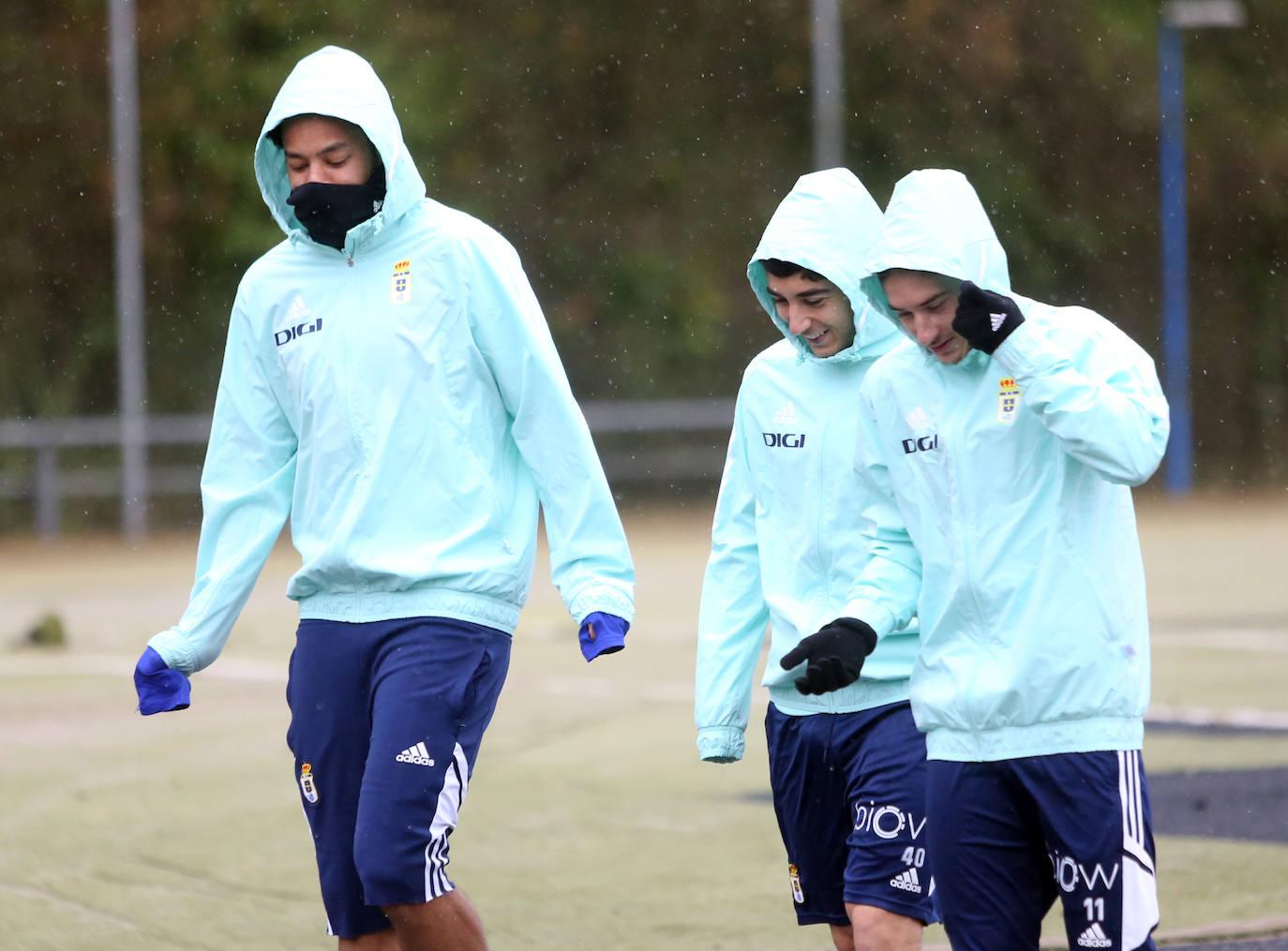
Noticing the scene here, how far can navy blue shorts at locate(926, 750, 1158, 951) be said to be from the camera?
4266 mm

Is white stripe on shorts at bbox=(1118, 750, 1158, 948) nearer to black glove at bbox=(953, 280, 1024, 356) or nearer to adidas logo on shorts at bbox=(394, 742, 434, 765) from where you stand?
black glove at bbox=(953, 280, 1024, 356)

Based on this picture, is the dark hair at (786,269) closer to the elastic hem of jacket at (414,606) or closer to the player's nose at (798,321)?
the player's nose at (798,321)

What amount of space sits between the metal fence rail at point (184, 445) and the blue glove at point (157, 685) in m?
20.8

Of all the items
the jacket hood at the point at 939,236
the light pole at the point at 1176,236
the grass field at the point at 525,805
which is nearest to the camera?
the jacket hood at the point at 939,236

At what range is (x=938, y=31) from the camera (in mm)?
33938

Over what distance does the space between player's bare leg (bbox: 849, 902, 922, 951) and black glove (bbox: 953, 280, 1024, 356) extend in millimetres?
1351

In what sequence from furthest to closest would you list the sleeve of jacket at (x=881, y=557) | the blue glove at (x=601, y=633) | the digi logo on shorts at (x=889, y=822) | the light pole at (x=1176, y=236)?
the light pole at (x=1176, y=236)
the digi logo on shorts at (x=889, y=822)
the blue glove at (x=601, y=633)
the sleeve of jacket at (x=881, y=557)

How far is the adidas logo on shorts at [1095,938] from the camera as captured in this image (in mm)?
4285

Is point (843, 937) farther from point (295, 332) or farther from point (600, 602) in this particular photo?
point (295, 332)

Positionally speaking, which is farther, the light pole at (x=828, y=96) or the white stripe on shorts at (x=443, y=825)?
the light pole at (x=828, y=96)

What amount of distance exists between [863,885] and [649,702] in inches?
287

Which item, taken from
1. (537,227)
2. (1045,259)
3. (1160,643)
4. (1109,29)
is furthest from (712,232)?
(1160,643)

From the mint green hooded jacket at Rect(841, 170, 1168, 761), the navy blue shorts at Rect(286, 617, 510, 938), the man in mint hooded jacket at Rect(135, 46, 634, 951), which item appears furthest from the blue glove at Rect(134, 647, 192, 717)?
the mint green hooded jacket at Rect(841, 170, 1168, 761)

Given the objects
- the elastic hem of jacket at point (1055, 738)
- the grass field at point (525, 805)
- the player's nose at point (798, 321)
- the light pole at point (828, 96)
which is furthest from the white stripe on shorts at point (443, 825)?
the light pole at point (828, 96)
